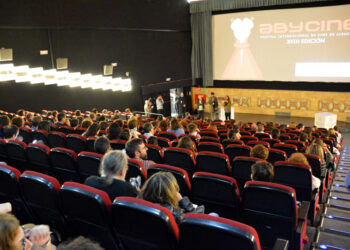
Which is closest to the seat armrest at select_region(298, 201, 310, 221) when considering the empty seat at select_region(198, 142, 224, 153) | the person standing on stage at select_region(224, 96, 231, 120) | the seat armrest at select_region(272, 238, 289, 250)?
the seat armrest at select_region(272, 238, 289, 250)

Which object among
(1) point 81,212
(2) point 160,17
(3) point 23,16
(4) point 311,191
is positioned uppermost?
(2) point 160,17

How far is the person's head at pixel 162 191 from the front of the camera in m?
2.43

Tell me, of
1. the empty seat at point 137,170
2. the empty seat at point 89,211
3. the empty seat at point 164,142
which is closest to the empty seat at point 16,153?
the empty seat at point 137,170

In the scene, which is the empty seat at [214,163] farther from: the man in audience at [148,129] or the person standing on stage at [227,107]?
the person standing on stage at [227,107]

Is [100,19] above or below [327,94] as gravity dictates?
above

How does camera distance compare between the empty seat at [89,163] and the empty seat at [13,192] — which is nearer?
the empty seat at [13,192]

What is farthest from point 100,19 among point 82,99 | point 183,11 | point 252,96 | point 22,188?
point 22,188

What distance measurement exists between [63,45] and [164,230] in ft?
34.1

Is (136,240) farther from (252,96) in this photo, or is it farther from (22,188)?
(252,96)

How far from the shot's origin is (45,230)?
6.59 ft

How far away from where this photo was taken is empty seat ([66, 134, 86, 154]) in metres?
Result: 5.16

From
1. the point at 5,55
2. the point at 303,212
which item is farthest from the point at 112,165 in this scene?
the point at 5,55

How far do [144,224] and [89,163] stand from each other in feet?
5.78

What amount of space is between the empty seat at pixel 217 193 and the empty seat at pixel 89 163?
116cm
